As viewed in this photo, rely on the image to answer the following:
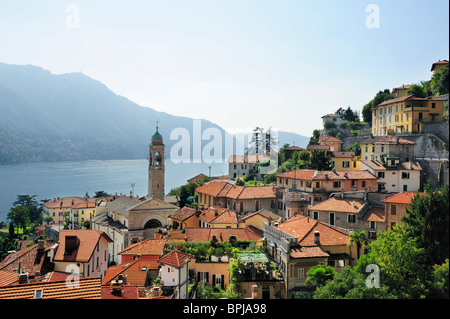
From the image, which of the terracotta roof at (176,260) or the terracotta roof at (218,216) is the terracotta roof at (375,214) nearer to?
the terracotta roof at (218,216)

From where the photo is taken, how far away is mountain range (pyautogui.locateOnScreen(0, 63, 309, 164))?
160 m

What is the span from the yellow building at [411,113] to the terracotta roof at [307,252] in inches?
772

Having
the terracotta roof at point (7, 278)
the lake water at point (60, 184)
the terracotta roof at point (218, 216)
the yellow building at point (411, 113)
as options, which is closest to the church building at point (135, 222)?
the terracotta roof at point (218, 216)

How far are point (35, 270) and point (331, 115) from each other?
130 feet

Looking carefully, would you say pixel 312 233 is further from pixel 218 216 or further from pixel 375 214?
pixel 218 216

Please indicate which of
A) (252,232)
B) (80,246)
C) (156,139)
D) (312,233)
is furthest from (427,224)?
(156,139)

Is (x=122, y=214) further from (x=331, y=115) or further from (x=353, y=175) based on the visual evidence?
(x=331, y=115)

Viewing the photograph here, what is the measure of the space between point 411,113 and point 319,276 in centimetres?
2250

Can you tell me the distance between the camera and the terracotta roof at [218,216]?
23.0 meters

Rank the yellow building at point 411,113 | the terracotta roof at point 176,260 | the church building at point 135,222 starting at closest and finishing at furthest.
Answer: the terracotta roof at point 176,260
the church building at point 135,222
the yellow building at point 411,113

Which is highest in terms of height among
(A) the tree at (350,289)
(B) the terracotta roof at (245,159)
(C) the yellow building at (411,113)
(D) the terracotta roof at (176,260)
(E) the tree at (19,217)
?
(C) the yellow building at (411,113)

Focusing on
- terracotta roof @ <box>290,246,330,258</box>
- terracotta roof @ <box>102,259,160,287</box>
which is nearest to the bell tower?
terracotta roof @ <box>102,259,160,287</box>

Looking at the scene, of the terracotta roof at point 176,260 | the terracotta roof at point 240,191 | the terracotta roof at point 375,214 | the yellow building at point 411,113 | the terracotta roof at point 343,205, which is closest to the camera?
the terracotta roof at point 176,260

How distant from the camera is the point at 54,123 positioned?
175625 millimetres
